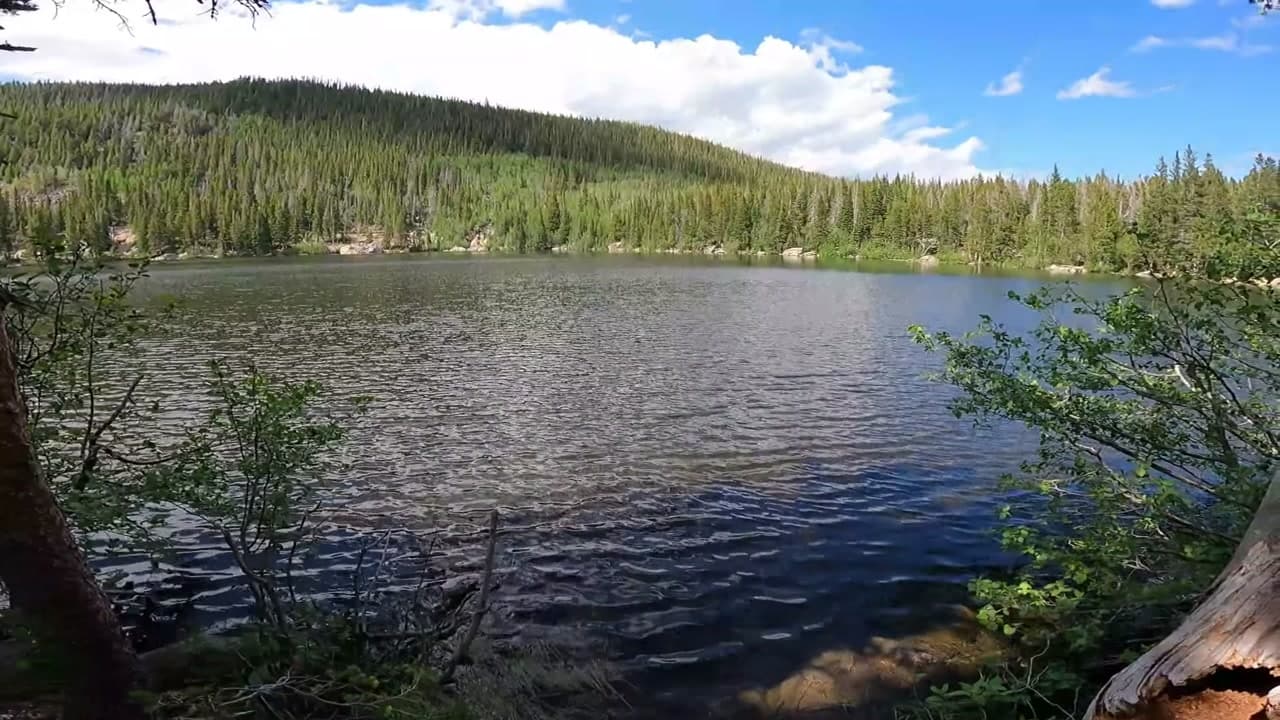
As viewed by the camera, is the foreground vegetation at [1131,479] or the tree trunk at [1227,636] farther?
the foreground vegetation at [1131,479]

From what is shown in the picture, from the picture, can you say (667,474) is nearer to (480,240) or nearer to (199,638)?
(199,638)

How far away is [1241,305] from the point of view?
6.81 metres

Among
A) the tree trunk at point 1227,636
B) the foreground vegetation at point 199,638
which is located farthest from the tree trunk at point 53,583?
the tree trunk at point 1227,636

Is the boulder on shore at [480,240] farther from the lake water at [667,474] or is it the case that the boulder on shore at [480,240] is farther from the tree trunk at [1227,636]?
the tree trunk at [1227,636]

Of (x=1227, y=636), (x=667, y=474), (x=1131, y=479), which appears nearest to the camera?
(x=1227, y=636)

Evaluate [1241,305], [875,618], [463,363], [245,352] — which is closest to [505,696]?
[875,618]

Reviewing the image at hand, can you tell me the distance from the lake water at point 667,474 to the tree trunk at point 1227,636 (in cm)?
568

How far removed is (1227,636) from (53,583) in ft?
16.7

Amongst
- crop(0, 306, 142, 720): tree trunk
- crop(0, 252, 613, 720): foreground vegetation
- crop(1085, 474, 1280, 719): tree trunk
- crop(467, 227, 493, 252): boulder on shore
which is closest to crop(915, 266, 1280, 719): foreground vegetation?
crop(1085, 474, 1280, 719): tree trunk

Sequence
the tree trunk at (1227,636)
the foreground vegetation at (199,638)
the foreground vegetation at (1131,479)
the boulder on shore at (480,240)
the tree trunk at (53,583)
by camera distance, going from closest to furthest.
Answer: the tree trunk at (1227,636)
the tree trunk at (53,583)
the foreground vegetation at (199,638)
the foreground vegetation at (1131,479)
the boulder on shore at (480,240)

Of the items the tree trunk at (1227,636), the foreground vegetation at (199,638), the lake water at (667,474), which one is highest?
the tree trunk at (1227,636)

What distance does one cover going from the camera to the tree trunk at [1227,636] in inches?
95.8

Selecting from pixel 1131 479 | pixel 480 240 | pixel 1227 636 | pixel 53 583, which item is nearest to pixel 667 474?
pixel 1131 479

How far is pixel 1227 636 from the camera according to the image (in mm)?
2514
